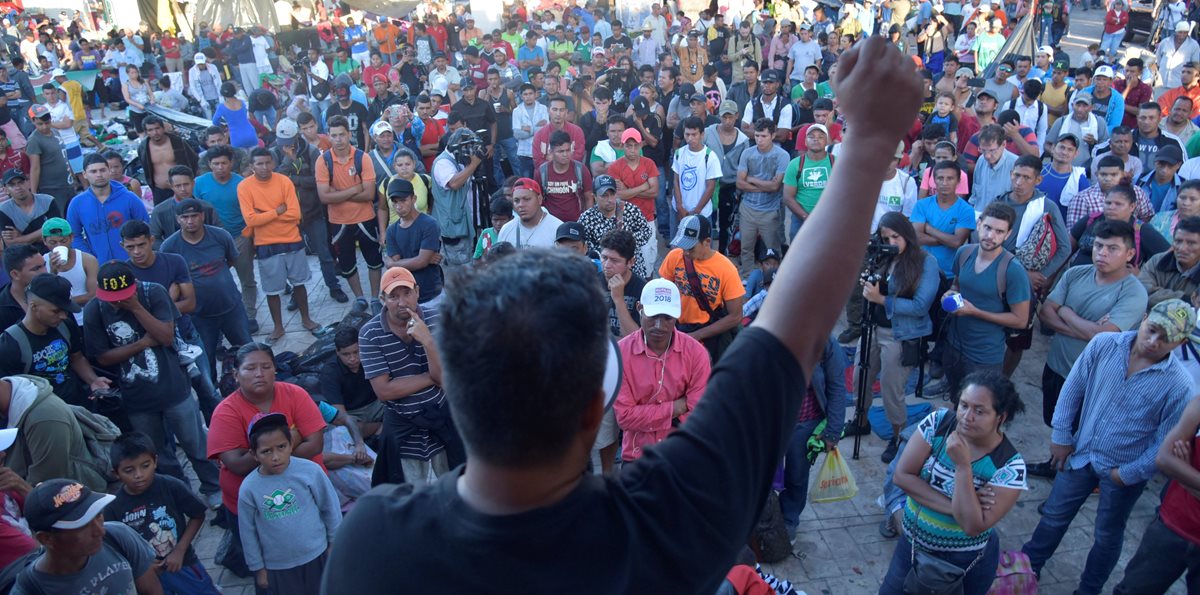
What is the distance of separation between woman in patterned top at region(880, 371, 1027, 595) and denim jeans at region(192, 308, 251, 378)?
18.6ft

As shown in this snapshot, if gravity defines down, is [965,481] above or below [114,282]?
below

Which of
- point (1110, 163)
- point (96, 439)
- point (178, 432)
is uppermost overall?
point (1110, 163)

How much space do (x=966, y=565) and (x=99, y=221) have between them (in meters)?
7.52

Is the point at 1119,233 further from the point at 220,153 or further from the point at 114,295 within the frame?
the point at 220,153

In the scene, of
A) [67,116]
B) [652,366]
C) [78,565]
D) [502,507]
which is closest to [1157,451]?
[652,366]

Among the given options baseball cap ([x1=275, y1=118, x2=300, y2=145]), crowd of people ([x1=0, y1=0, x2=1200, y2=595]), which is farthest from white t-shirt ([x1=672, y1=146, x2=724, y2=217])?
baseball cap ([x1=275, y1=118, x2=300, y2=145])

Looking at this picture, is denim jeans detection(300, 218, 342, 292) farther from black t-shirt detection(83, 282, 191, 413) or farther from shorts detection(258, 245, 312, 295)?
black t-shirt detection(83, 282, 191, 413)

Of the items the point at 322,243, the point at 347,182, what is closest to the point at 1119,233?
the point at 347,182

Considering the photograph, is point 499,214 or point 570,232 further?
point 499,214

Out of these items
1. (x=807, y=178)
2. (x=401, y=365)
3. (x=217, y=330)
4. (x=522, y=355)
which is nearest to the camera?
(x=522, y=355)

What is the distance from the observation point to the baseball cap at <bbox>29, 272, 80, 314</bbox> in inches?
195

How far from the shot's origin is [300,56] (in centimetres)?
2055

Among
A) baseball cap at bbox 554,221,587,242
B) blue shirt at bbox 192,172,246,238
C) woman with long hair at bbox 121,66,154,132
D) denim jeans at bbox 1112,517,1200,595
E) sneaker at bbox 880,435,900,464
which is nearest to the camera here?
denim jeans at bbox 1112,517,1200,595

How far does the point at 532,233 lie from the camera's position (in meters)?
6.86
